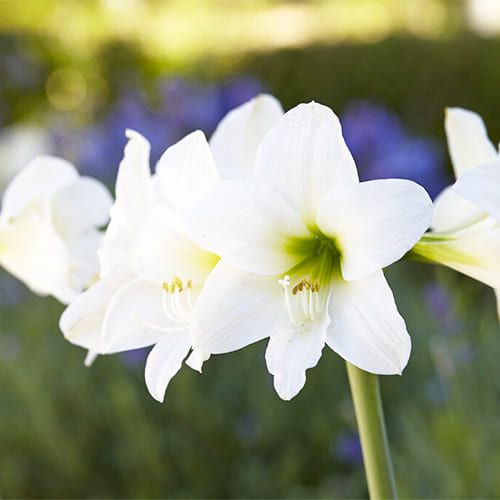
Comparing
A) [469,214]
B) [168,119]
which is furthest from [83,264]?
[168,119]

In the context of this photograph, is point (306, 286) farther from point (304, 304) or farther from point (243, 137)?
point (243, 137)

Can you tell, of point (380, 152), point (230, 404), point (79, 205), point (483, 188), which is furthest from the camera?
point (380, 152)

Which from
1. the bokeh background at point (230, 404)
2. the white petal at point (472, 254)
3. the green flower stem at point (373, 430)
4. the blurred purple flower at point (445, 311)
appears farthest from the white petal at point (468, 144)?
the blurred purple flower at point (445, 311)

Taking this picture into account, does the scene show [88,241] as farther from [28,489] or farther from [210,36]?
[210,36]

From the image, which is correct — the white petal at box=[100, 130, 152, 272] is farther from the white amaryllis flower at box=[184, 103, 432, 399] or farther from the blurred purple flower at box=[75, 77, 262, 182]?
the blurred purple flower at box=[75, 77, 262, 182]

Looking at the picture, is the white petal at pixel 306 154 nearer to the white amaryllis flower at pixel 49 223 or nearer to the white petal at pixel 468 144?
the white petal at pixel 468 144
